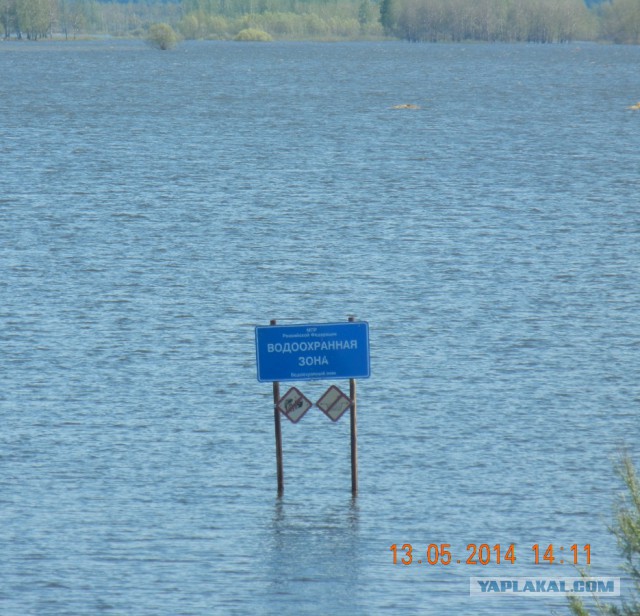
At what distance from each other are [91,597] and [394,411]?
34.5 feet

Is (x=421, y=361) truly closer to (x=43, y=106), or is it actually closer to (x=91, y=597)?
(x=91, y=597)

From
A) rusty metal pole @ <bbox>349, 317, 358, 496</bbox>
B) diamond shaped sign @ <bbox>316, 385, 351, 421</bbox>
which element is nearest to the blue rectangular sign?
rusty metal pole @ <bbox>349, 317, 358, 496</bbox>

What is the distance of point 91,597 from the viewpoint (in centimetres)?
1964

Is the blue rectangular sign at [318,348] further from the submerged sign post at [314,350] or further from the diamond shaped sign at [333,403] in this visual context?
the diamond shaped sign at [333,403]

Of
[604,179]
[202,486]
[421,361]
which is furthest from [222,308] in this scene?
[604,179]

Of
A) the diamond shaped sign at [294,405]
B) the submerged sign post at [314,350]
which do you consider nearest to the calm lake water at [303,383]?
the diamond shaped sign at [294,405]

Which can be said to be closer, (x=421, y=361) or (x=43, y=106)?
A: (x=421, y=361)

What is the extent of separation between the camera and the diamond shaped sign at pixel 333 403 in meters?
23.9

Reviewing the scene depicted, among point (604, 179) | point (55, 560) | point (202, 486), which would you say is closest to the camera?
point (55, 560)

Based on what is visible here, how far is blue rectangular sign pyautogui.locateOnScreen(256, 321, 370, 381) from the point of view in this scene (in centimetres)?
2277

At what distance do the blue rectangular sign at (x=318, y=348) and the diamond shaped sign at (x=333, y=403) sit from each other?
1077mm

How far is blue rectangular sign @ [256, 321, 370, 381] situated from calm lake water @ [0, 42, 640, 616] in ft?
7.46
